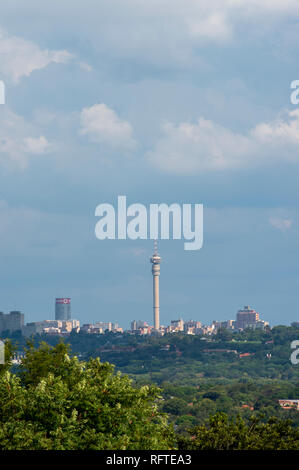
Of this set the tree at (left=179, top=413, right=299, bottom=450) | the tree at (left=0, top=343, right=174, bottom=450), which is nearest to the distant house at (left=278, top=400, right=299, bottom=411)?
the tree at (left=179, top=413, right=299, bottom=450)

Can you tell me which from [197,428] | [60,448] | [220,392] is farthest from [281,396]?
[60,448]

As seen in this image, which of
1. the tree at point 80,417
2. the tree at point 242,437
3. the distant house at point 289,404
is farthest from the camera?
the distant house at point 289,404

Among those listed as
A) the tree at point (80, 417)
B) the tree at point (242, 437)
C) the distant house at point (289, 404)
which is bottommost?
the distant house at point (289, 404)

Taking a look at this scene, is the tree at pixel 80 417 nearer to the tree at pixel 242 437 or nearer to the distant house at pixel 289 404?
the tree at pixel 242 437

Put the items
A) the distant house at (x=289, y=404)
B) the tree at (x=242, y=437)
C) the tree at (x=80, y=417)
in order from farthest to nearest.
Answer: the distant house at (x=289, y=404) < the tree at (x=242, y=437) < the tree at (x=80, y=417)

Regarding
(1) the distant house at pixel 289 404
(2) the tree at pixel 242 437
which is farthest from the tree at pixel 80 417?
(1) the distant house at pixel 289 404

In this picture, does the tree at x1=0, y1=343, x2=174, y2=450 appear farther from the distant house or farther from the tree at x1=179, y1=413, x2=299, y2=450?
the distant house
